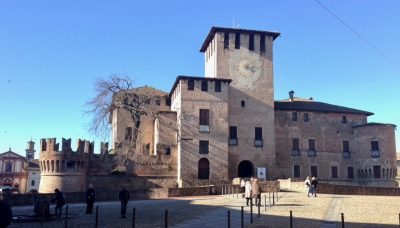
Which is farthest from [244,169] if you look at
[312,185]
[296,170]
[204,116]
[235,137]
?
[312,185]

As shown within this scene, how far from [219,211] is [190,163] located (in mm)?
18992

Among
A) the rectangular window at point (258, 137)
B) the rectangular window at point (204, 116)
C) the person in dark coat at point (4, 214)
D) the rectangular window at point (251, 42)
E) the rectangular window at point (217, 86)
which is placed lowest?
the person in dark coat at point (4, 214)

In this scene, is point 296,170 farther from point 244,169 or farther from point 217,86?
point 217,86

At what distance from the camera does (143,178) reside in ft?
127

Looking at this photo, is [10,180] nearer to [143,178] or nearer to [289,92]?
[143,178]

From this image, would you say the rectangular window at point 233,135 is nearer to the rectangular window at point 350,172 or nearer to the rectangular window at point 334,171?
the rectangular window at point 334,171

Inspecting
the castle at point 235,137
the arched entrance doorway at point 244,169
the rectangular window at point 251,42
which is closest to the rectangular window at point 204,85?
the castle at point 235,137

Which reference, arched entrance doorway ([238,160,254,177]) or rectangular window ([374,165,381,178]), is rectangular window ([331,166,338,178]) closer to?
rectangular window ([374,165,381,178])

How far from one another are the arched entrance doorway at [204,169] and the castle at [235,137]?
0.31 ft

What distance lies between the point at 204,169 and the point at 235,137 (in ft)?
15.2

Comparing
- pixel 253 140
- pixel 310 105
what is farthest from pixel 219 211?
pixel 310 105

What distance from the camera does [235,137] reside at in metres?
39.6

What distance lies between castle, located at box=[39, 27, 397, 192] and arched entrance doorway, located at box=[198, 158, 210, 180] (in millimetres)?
95

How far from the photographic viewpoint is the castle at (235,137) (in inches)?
1481
